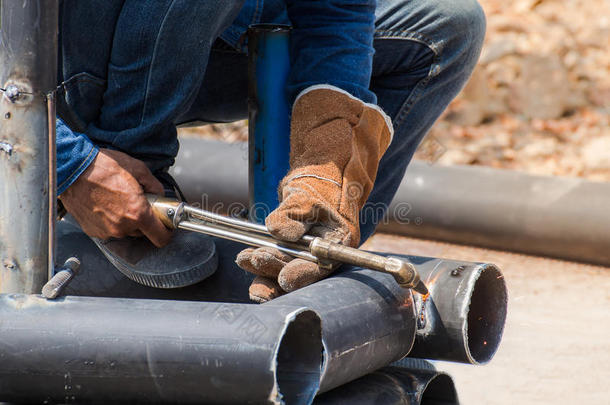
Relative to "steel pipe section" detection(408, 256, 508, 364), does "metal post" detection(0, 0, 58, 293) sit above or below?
above

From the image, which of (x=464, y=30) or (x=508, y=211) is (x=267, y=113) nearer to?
(x=464, y=30)

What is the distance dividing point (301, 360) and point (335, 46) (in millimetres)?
667

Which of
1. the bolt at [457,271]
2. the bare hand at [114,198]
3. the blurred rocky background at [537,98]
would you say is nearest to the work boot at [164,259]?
the bare hand at [114,198]

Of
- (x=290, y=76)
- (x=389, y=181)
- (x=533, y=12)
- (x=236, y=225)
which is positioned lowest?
(x=533, y=12)

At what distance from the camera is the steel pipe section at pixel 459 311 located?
125cm

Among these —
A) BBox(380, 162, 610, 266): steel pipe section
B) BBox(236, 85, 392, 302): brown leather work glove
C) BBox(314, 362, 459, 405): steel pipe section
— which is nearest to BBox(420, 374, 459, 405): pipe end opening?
BBox(314, 362, 459, 405): steel pipe section

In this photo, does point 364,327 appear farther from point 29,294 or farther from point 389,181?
point 389,181

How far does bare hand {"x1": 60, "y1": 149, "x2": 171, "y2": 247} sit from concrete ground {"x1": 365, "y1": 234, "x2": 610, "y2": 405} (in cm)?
67

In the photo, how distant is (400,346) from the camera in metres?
1.22

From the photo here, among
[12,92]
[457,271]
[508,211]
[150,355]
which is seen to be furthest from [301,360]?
[508,211]

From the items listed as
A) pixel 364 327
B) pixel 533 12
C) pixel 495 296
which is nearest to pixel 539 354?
pixel 495 296

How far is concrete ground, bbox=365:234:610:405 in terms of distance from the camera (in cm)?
148

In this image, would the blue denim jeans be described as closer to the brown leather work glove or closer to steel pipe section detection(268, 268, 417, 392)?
the brown leather work glove

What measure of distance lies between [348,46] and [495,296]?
54 centimetres
